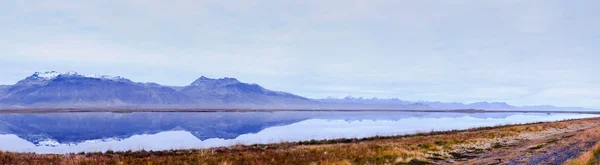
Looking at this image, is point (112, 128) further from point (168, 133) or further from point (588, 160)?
point (588, 160)

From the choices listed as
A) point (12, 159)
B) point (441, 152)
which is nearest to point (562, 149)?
point (441, 152)

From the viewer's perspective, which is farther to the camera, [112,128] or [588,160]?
[112,128]

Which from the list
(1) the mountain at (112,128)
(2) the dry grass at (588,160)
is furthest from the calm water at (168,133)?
(2) the dry grass at (588,160)

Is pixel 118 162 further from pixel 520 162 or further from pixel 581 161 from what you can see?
pixel 581 161

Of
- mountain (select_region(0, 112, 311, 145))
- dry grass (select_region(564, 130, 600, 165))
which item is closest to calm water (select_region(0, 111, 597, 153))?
mountain (select_region(0, 112, 311, 145))

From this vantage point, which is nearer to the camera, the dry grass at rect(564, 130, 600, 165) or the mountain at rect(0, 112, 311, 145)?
the dry grass at rect(564, 130, 600, 165)

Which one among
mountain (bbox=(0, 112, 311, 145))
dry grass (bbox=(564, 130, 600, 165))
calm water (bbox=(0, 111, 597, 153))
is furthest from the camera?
mountain (bbox=(0, 112, 311, 145))

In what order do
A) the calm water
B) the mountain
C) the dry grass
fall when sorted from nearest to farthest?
1. the dry grass
2. the calm water
3. the mountain

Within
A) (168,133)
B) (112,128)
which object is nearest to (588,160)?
(168,133)

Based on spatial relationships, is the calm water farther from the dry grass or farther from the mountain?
the dry grass

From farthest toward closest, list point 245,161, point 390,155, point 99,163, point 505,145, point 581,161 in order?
point 505,145 → point 390,155 → point 245,161 → point 99,163 → point 581,161

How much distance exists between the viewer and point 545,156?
24438 mm

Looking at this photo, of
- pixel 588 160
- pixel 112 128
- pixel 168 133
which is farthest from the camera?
pixel 112 128

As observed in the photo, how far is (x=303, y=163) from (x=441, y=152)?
1083 centimetres
